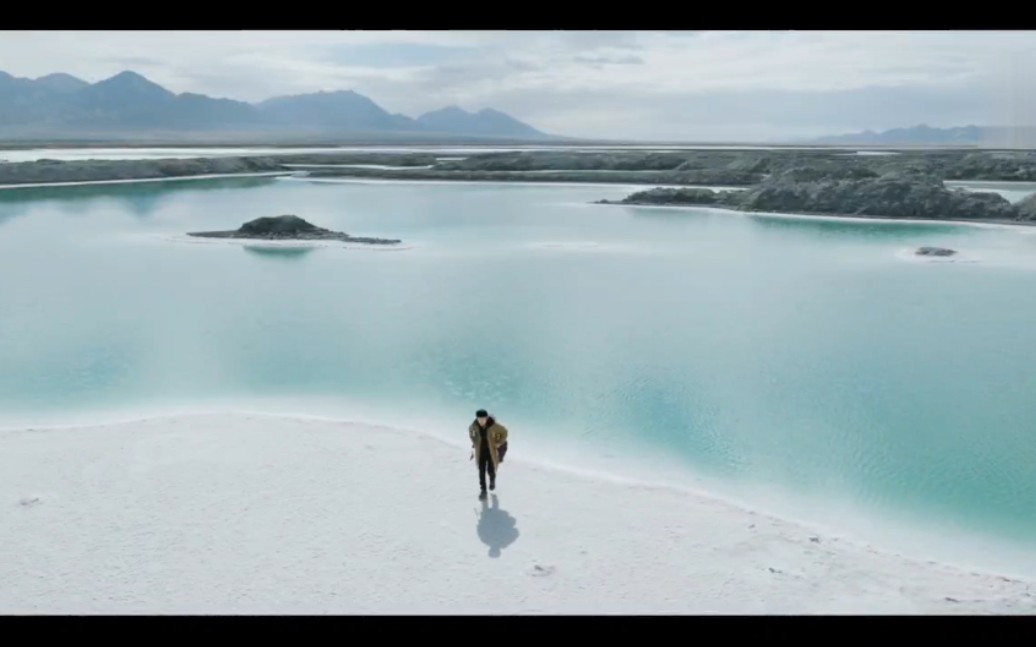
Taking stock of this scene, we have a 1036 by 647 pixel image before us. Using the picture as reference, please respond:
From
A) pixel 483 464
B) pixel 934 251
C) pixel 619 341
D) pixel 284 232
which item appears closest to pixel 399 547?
pixel 483 464

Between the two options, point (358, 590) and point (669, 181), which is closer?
point (358, 590)

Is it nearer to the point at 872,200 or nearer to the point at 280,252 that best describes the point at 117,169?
the point at 280,252

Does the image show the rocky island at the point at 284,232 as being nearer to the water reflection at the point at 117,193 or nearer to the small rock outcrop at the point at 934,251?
the water reflection at the point at 117,193

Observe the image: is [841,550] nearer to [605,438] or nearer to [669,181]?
[605,438]

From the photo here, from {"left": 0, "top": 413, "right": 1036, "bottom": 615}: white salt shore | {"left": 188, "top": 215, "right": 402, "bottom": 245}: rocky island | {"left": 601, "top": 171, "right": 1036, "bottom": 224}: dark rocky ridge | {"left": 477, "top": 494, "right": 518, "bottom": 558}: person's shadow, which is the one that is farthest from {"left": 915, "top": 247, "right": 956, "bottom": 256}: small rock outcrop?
{"left": 477, "top": 494, "right": 518, "bottom": 558}: person's shadow
